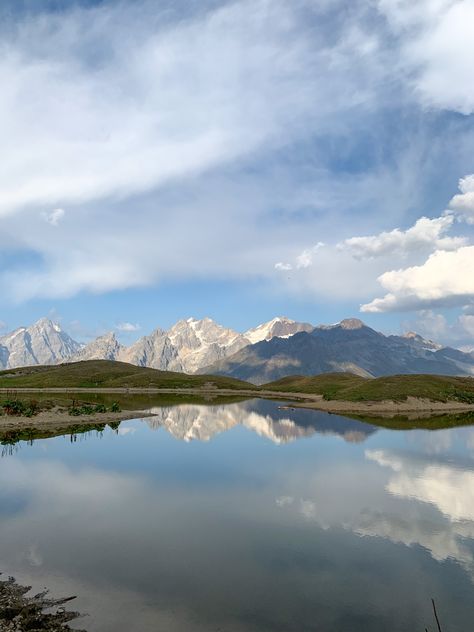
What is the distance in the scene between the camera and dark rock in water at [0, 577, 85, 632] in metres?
22.6

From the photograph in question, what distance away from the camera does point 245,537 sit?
35.4 meters

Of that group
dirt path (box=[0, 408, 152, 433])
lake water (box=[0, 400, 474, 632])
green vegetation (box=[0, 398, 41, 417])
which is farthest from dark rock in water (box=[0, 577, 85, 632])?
green vegetation (box=[0, 398, 41, 417])

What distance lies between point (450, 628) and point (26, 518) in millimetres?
33490

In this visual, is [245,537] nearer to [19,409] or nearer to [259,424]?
[259,424]

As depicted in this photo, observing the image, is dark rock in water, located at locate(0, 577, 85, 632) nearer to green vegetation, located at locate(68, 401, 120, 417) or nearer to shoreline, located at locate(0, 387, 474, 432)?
shoreline, located at locate(0, 387, 474, 432)

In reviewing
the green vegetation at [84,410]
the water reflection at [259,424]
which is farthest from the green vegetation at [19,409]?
the water reflection at [259,424]

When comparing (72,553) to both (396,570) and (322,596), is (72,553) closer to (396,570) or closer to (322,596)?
(322,596)

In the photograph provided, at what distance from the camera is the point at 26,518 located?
129 feet

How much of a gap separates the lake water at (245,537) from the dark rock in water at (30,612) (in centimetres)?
105

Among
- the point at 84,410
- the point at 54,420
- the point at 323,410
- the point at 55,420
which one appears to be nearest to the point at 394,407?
the point at 323,410

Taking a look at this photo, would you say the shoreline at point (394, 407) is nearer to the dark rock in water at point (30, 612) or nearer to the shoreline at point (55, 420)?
the shoreline at point (55, 420)

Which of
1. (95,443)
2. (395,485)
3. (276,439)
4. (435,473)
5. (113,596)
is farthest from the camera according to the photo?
(276,439)

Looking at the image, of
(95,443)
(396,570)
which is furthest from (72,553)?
(95,443)

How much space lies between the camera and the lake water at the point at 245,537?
24891 mm
